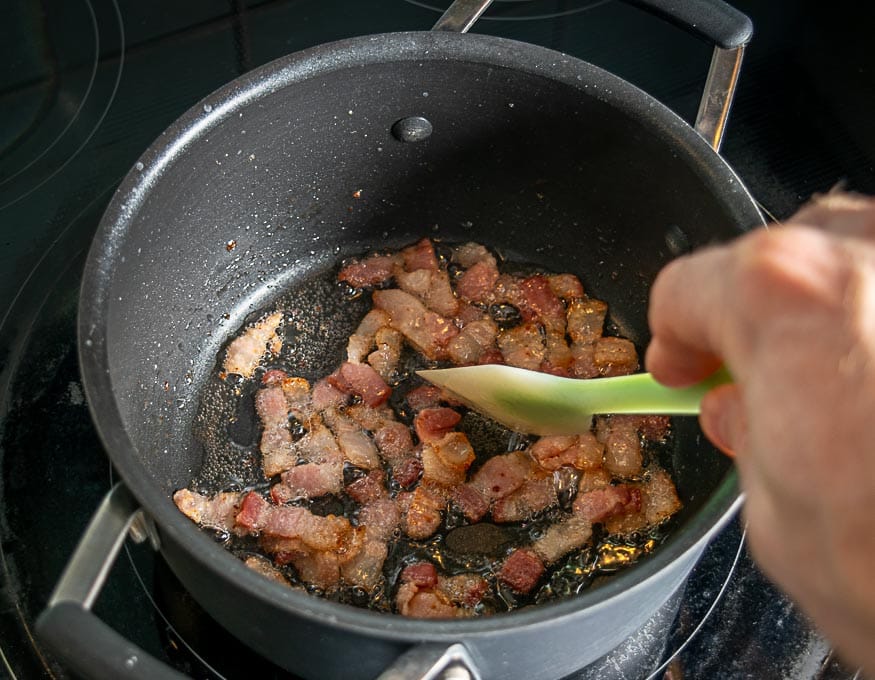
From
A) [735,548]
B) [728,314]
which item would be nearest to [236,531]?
[735,548]

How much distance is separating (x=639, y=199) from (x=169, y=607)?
861 mm

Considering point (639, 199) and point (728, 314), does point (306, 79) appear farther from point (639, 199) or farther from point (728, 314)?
point (728, 314)

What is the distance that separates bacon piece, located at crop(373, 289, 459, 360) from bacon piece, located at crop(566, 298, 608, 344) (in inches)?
7.3

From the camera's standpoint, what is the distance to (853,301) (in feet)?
1.51

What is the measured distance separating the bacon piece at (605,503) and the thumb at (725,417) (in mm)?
537

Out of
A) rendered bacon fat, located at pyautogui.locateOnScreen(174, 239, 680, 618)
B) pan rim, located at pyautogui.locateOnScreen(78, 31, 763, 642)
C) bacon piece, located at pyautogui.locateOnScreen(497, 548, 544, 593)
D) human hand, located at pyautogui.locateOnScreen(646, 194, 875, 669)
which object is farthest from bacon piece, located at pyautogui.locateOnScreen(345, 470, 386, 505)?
human hand, located at pyautogui.locateOnScreen(646, 194, 875, 669)

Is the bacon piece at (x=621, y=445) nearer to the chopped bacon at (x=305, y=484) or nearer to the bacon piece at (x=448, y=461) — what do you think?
the bacon piece at (x=448, y=461)

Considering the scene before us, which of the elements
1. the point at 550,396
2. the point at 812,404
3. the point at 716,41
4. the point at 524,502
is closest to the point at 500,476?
the point at 524,502

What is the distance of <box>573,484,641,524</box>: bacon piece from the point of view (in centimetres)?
121

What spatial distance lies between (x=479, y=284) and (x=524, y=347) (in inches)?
5.5

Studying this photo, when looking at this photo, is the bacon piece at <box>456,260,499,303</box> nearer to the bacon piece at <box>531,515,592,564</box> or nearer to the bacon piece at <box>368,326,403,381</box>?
the bacon piece at <box>368,326,403,381</box>

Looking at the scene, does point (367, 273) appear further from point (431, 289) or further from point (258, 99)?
point (258, 99)

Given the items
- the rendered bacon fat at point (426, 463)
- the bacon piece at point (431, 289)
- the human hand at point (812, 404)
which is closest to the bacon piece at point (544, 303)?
the rendered bacon fat at point (426, 463)

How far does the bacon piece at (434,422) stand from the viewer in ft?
4.22
